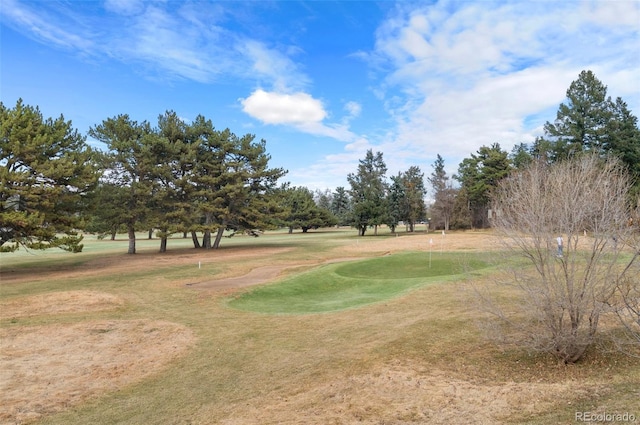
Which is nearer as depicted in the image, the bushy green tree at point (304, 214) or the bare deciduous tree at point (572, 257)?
the bare deciduous tree at point (572, 257)

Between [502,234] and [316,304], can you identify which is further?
[316,304]

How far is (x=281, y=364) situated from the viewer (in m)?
8.66

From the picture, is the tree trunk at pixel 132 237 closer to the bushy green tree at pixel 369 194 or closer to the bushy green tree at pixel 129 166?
the bushy green tree at pixel 129 166

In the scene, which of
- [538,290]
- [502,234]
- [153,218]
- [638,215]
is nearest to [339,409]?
[538,290]

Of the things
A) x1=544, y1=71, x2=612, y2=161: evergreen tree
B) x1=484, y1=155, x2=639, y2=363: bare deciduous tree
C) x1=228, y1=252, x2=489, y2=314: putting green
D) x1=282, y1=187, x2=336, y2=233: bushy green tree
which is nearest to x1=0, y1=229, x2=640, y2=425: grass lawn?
x1=228, y1=252, x2=489, y2=314: putting green

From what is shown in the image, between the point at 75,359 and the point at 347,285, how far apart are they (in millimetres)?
12099

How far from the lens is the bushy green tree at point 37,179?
2089 centimetres

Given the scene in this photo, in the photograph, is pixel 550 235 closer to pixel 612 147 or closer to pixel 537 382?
pixel 537 382

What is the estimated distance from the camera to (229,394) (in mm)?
7234

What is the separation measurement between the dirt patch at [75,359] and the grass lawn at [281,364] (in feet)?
0.13

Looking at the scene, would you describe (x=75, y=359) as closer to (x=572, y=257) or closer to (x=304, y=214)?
(x=572, y=257)

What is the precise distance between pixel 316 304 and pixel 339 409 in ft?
30.9

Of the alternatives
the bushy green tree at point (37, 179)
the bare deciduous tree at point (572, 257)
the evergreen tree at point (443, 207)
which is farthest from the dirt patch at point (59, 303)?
the evergreen tree at point (443, 207)

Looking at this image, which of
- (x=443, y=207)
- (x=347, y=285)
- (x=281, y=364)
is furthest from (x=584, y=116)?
(x=281, y=364)
